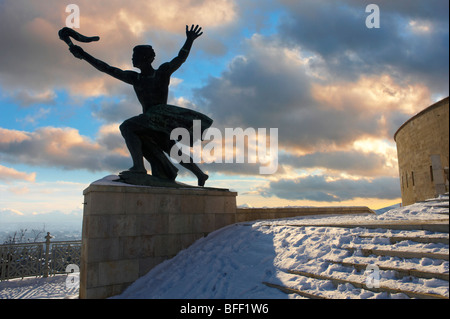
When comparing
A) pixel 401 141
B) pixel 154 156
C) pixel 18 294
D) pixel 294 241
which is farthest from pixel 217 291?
pixel 401 141

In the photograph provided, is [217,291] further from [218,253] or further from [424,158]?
[424,158]

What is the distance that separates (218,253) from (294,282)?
2046 millimetres

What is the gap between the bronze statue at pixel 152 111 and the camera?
25.1ft

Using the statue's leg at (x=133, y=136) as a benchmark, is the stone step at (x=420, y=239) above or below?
below

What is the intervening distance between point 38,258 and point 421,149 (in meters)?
21.7

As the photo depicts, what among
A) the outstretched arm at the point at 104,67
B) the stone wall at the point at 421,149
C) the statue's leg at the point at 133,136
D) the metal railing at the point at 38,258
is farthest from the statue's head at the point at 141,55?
the stone wall at the point at 421,149

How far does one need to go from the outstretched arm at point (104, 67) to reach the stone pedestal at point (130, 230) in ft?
10.1

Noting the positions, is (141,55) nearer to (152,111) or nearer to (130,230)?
(152,111)

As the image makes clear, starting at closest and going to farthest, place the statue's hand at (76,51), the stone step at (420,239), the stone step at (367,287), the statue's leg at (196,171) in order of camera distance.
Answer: the stone step at (367,287), the stone step at (420,239), the statue's hand at (76,51), the statue's leg at (196,171)

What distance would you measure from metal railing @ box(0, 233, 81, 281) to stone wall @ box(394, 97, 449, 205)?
17.8 metres

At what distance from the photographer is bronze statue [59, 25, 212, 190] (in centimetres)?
766

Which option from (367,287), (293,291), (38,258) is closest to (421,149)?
(367,287)

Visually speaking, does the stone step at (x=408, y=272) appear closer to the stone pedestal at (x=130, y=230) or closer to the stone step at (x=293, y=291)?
the stone step at (x=293, y=291)
